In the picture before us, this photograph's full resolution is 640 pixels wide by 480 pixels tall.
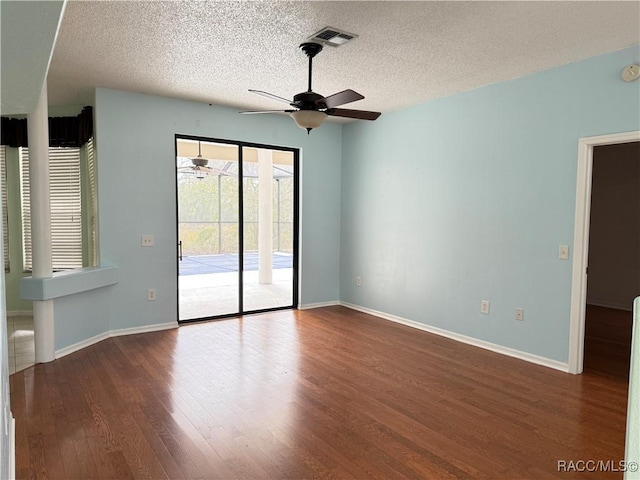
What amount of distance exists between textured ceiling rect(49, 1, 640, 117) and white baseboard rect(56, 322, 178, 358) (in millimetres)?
2617

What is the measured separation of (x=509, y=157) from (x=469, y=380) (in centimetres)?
217

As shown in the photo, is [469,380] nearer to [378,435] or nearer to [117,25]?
[378,435]

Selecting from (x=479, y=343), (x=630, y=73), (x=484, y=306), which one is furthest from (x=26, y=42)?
(x=479, y=343)

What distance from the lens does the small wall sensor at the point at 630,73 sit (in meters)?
3.34

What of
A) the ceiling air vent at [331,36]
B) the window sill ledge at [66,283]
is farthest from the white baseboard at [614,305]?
the window sill ledge at [66,283]

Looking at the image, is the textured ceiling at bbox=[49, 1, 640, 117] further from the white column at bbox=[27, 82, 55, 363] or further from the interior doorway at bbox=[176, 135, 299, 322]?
the interior doorway at bbox=[176, 135, 299, 322]

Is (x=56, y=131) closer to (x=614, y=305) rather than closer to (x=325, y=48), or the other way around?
(x=325, y=48)

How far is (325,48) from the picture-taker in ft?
11.5

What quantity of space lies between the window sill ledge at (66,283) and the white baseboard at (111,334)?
55cm

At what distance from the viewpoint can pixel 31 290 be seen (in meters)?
3.86

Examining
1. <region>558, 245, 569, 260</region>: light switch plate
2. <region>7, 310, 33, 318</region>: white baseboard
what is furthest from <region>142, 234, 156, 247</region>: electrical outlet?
<region>558, 245, 569, 260</region>: light switch plate

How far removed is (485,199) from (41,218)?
424cm

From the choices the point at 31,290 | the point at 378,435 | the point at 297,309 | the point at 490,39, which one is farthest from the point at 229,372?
the point at 490,39

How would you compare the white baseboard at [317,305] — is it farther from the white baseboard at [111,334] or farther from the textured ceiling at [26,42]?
the textured ceiling at [26,42]
